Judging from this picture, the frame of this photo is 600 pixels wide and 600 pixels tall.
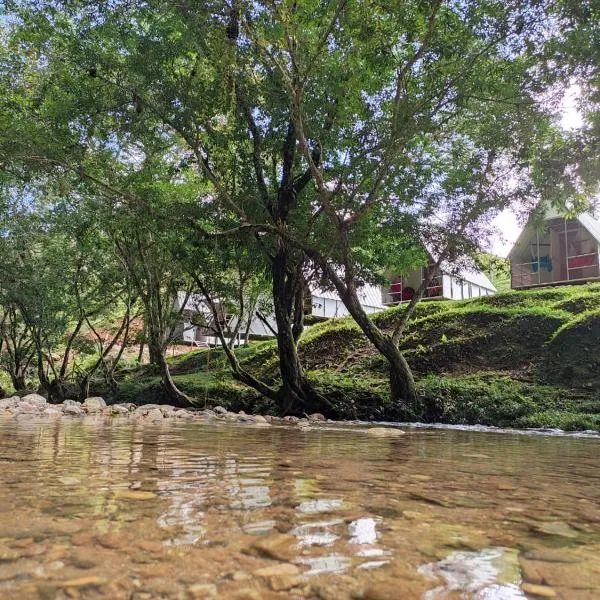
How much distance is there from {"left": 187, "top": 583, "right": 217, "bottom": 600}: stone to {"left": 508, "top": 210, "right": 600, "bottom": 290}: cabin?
23.5 meters

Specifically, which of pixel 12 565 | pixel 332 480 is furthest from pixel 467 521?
pixel 12 565

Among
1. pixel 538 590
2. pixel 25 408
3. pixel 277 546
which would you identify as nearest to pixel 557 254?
pixel 25 408

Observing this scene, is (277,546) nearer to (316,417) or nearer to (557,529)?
(557,529)

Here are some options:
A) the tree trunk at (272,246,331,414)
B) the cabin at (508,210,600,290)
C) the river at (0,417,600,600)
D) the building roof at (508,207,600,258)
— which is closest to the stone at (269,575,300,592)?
the river at (0,417,600,600)

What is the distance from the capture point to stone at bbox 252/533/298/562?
156 centimetres

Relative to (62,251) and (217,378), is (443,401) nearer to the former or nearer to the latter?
(217,378)

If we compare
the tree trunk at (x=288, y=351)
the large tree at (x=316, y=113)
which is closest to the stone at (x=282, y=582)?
the large tree at (x=316, y=113)

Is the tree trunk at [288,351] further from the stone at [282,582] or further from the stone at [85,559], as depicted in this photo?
the stone at [282,582]

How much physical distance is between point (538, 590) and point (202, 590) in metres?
0.89

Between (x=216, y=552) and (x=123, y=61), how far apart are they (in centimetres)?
968

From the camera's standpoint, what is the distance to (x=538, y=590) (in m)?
1.39

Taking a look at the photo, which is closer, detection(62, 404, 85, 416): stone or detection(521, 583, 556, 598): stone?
detection(521, 583, 556, 598): stone

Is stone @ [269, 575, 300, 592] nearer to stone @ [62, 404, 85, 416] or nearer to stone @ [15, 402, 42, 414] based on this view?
stone @ [62, 404, 85, 416]

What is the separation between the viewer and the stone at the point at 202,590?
49.6 inches
